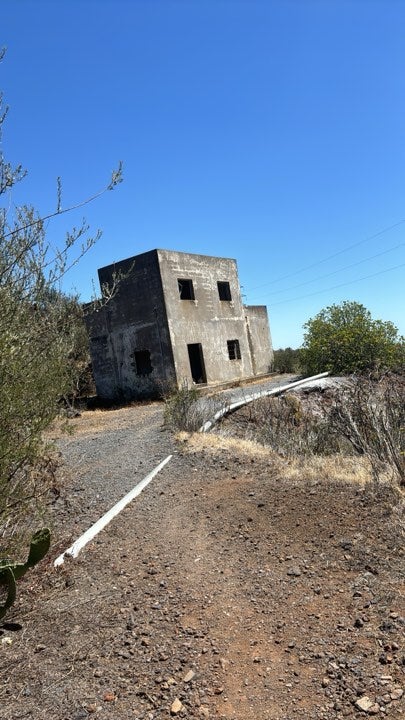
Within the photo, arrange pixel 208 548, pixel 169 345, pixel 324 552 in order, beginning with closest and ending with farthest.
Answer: pixel 324 552 < pixel 208 548 < pixel 169 345

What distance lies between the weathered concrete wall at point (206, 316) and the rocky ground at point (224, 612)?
14.6 meters

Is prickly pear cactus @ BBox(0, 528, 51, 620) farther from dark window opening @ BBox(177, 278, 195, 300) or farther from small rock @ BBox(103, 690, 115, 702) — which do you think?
dark window opening @ BBox(177, 278, 195, 300)

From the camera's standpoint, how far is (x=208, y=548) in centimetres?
449

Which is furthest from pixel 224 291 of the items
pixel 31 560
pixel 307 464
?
pixel 31 560

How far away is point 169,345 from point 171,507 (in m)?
14.7

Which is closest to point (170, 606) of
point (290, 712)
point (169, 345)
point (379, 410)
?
point (290, 712)

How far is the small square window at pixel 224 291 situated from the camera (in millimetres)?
24641

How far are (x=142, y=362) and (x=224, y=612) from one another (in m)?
18.8

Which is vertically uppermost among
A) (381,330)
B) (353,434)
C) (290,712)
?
(381,330)

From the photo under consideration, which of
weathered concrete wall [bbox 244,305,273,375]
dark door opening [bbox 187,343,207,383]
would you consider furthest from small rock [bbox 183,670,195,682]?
weathered concrete wall [bbox 244,305,273,375]

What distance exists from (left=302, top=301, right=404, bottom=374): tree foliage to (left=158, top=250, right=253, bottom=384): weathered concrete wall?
157 inches

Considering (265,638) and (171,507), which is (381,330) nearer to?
(171,507)

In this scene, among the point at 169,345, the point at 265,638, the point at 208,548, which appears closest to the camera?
the point at 265,638

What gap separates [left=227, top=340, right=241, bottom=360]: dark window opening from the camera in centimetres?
2459
